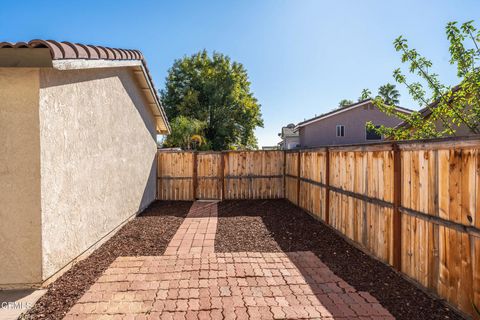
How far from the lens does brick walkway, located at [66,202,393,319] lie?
2.97 m

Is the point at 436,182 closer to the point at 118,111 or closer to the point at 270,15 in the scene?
the point at 118,111

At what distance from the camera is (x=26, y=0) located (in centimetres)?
640

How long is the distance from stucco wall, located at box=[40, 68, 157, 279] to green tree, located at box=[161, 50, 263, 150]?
19.8m

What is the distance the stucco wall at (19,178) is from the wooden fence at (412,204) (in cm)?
474

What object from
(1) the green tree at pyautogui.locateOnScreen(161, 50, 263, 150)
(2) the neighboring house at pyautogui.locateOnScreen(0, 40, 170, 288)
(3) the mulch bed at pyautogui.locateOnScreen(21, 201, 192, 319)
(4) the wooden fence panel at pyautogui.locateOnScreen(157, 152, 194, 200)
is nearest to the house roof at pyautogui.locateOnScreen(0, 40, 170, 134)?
(2) the neighboring house at pyautogui.locateOnScreen(0, 40, 170, 288)

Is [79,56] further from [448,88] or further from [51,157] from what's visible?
[448,88]

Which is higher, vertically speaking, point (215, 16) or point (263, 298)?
point (215, 16)

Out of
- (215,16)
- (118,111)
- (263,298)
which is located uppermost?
(215,16)

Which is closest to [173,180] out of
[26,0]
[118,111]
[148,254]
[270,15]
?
[118,111]

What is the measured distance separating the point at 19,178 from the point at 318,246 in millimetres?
4857

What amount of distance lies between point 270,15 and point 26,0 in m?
7.54

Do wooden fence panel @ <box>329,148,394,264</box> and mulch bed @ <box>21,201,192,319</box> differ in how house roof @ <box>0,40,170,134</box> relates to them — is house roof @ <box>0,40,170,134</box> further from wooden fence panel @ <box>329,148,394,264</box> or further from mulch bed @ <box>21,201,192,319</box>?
wooden fence panel @ <box>329,148,394,264</box>

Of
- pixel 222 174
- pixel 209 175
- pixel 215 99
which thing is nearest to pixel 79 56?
pixel 209 175

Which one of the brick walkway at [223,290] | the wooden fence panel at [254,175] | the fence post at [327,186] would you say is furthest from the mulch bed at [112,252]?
the fence post at [327,186]
